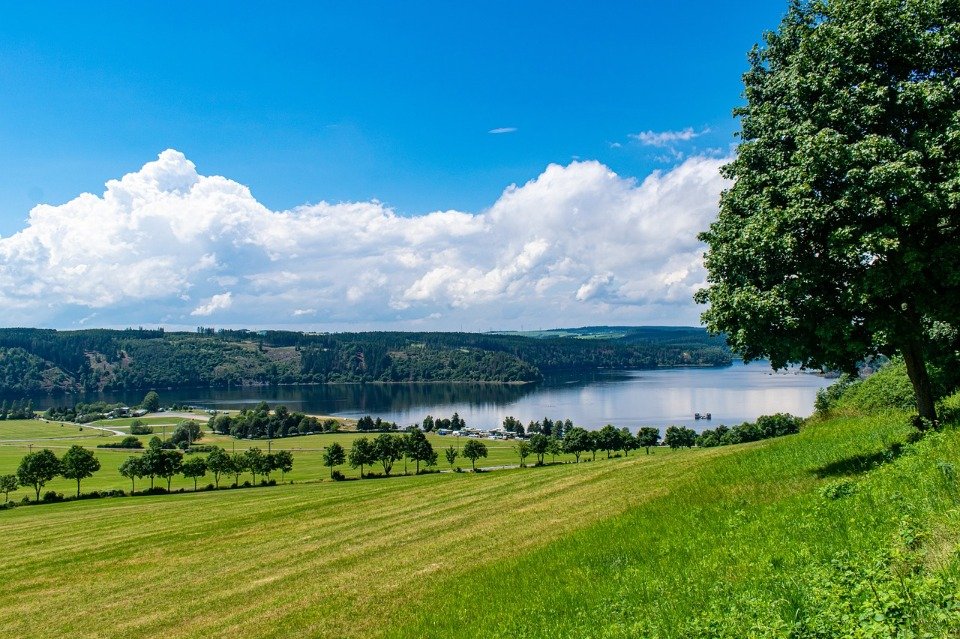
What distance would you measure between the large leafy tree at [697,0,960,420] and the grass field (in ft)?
12.2

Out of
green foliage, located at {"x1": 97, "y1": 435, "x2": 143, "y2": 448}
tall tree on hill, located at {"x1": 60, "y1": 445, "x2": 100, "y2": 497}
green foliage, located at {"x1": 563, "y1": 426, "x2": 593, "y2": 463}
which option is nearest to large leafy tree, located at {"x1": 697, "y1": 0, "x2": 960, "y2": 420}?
tall tree on hill, located at {"x1": 60, "y1": 445, "x2": 100, "y2": 497}

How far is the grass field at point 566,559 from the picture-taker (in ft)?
29.9

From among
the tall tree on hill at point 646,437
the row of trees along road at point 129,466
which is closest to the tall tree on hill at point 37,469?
the row of trees along road at point 129,466

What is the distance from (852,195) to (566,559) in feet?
38.4

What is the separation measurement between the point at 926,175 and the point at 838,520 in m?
9.11

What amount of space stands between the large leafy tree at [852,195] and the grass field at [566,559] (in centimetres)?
373

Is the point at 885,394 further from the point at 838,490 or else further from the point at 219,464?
the point at 219,464

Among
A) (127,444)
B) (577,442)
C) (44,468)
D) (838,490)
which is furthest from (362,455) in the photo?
(127,444)

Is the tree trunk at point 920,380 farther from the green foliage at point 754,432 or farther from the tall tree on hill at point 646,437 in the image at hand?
the tall tree on hill at point 646,437

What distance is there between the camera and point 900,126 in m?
16.0

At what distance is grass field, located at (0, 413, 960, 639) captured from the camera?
29.9 feet

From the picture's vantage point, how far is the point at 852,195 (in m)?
15.0

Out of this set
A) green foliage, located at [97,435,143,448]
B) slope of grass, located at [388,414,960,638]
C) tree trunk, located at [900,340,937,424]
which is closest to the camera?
slope of grass, located at [388,414,960,638]

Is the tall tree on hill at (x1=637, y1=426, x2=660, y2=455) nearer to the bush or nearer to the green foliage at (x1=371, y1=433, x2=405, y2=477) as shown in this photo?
the green foliage at (x1=371, y1=433, x2=405, y2=477)
